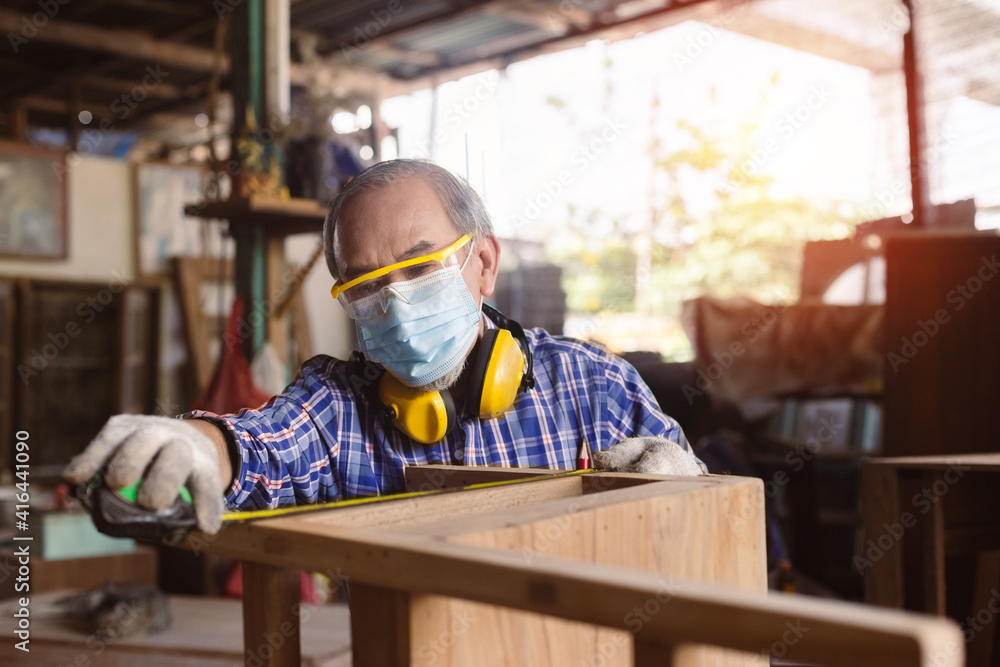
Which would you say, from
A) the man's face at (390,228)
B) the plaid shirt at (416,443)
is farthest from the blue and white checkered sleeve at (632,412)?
the man's face at (390,228)

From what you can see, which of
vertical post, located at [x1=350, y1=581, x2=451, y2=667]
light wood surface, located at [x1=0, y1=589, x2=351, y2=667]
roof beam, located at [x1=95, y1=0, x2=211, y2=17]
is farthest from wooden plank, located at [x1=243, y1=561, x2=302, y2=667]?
roof beam, located at [x1=95, y1=0, x2=211, y2=17]

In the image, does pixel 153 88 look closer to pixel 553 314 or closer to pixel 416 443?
→ pixel 553 314

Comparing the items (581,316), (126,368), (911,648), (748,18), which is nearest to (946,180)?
(748,18)

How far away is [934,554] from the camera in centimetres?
248

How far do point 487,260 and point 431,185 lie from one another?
0.25 meters

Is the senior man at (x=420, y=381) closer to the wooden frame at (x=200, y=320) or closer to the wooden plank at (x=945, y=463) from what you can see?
the wooden plank at (x=945, y=463)

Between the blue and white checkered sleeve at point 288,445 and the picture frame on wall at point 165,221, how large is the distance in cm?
606

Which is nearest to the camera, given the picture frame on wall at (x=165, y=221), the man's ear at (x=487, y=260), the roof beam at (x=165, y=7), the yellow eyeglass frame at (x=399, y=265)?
the yellow eyeglass frame at (x=399, y=265)

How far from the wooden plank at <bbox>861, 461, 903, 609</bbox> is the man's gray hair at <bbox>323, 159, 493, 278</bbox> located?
1.37 meters

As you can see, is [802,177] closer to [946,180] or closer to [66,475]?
[946,180]

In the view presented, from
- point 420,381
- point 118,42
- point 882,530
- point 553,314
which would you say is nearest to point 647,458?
point 420,381

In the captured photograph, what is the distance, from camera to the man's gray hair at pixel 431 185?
2.03 metres

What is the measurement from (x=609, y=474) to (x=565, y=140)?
24.4 feet

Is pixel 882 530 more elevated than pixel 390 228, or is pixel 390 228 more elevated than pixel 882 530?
pixel 390 228
